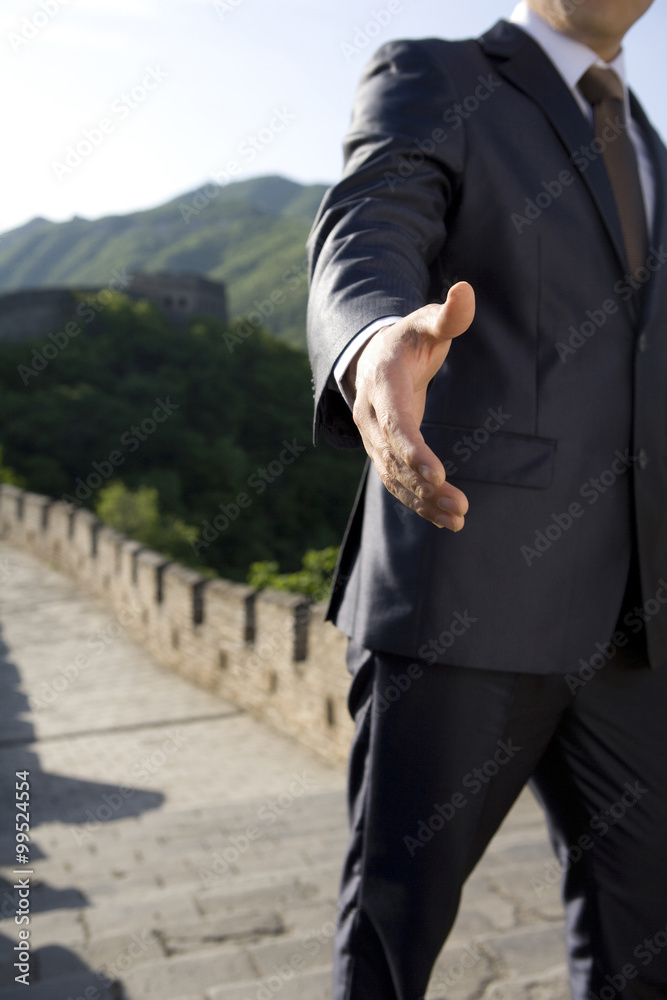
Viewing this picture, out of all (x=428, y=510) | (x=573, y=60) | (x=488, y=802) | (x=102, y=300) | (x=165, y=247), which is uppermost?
(x=573, y=60)

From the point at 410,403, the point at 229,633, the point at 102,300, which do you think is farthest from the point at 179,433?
the point at 410,403

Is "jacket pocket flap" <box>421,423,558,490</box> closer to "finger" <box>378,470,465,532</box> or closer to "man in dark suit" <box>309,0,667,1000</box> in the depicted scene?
"man in dark suit" <box>309,0,667,1000</box>

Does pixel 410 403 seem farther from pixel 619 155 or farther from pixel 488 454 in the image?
pixel 619 155

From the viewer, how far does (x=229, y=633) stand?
6.68 meters

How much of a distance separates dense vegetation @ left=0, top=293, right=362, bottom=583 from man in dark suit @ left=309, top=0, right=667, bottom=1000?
1127 inches

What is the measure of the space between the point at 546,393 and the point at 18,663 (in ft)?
26.8

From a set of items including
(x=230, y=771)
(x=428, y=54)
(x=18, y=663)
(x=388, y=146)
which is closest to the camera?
(x=388, y=146)

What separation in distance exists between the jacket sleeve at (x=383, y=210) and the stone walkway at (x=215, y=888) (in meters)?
1.30

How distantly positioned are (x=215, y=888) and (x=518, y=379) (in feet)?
5.75

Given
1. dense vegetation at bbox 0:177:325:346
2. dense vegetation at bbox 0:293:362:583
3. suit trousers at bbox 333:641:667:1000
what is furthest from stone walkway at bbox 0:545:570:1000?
dense vegetation at bbox 0:177:325:346

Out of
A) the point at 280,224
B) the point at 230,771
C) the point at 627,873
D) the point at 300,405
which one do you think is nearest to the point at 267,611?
the point at 230,771

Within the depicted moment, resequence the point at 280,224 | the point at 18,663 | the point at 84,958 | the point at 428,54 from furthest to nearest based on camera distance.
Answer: the point at 280,224
the point at 18,663
the point at 84,958
the point at 428,54

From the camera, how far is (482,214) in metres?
1.30

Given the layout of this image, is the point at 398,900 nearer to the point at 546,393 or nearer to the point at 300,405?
the point at 546,393
